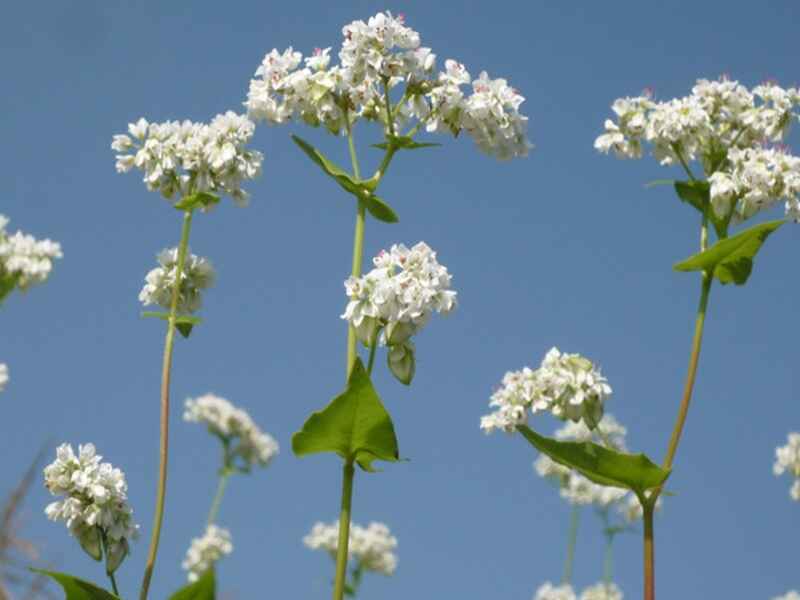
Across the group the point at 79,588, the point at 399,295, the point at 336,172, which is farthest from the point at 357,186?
the point at 79,588

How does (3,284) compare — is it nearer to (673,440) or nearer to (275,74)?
(275,74)

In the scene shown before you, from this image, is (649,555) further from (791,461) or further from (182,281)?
(791,461)

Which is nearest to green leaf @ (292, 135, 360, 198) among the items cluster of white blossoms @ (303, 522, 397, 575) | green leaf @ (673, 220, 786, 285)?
green leaf @ (673, 220, 786, 285)

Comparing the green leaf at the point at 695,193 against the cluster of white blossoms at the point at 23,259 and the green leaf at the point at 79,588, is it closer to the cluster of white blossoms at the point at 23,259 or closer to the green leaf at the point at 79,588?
the green leaf at the point at 79,588

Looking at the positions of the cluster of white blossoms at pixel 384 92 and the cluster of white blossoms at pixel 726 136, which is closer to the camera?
the cluster of white blossoms at pixel 384 92

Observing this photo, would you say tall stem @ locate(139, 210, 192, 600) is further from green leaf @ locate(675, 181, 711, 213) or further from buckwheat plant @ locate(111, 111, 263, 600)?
green leaf @ locate(675, 181, 711, 213)

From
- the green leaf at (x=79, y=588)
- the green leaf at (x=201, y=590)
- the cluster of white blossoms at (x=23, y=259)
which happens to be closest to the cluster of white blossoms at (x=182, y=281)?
the green leaf at (x=79, y=588)
